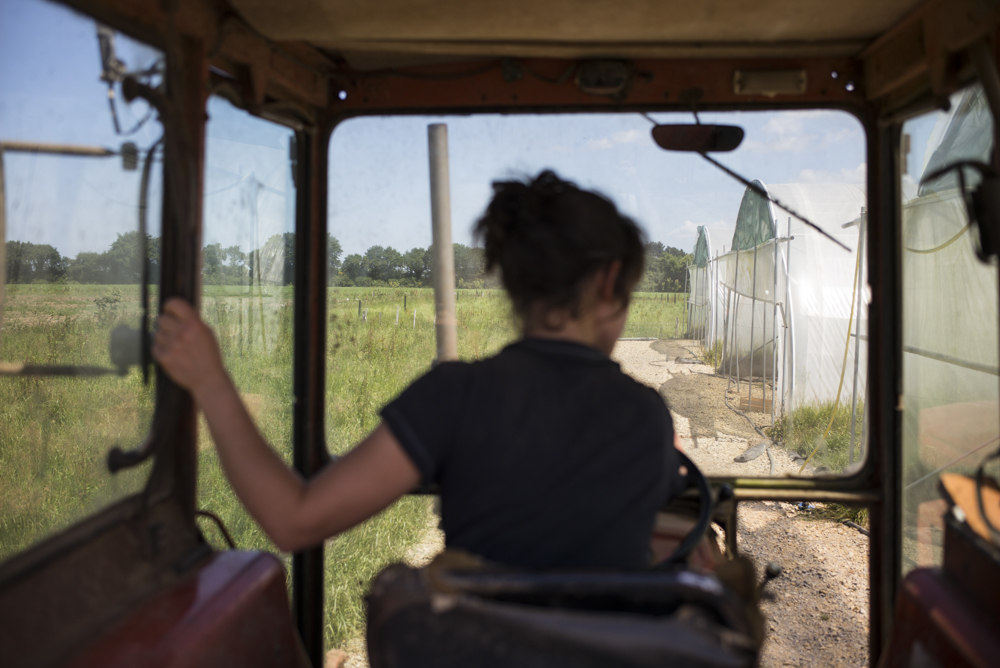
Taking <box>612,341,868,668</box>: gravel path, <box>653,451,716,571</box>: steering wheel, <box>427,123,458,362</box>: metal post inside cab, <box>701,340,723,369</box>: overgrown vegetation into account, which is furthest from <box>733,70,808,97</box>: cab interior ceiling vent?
<box>701,340,723,369</box>: overgrown vegetation

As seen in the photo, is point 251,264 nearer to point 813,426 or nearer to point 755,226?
point 813,426

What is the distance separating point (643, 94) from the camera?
2178 mm

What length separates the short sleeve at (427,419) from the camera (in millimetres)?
1110

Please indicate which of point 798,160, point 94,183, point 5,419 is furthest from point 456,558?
point 5,419

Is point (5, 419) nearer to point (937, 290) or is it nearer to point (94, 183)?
point (94, 183)

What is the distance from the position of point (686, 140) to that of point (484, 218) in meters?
1.08

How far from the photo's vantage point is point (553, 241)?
127cm

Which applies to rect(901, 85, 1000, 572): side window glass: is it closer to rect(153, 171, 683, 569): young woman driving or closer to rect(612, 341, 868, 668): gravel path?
rect(612, 341, 868, 668): gravel path

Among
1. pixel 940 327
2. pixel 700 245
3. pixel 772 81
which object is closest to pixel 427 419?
pixel 772 81

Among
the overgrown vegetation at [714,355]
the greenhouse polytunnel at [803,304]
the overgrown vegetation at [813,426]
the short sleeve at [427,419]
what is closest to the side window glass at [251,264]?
the short sleeve at [427,419]

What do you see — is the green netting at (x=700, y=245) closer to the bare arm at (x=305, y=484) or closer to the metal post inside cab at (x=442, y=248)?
the metal post inside cab at (x=442, y=248)

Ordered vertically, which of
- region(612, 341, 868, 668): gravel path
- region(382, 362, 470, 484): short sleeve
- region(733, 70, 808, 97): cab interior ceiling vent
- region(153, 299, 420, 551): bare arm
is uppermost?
region(733, 70, 808, 97): cab interior ceiling vent

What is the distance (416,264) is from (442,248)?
0.12 meters

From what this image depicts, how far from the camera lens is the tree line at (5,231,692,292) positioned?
7.40ft
